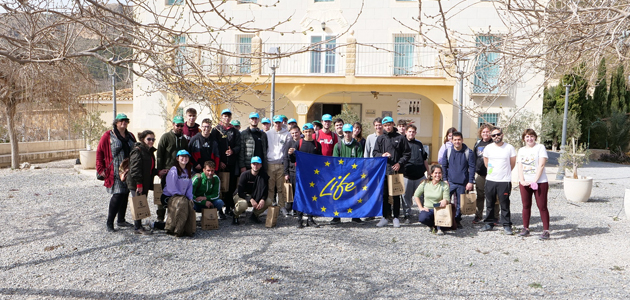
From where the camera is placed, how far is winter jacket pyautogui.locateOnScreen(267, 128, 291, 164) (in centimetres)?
886

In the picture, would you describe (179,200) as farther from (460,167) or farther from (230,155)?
(460,167)

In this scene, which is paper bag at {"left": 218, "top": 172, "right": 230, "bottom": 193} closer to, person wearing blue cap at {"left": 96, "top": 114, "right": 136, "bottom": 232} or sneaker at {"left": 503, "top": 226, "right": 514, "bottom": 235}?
person wearing blue cap at {"left": 96, "top": 114, "right": 136, "bottom": 232}

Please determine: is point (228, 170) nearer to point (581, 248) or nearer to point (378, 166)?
point (378, 166)

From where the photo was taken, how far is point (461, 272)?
18.8 feet

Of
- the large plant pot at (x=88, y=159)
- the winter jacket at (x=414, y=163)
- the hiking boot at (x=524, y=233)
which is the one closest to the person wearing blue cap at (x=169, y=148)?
the winter jacket at (x=414, y=163)

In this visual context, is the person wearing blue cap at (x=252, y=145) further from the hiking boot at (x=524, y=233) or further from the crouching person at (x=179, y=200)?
the hiking boot at (x=524, y=233)

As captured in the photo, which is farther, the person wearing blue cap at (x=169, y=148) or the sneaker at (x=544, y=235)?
the person wearing blue cap at (x=169, y=148)

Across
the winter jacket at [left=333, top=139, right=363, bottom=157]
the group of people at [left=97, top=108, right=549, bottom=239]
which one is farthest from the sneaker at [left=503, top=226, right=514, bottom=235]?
the winter jacket at [left=333, top=139, right=363, bottom=157]

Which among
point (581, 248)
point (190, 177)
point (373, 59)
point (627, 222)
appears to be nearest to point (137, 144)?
point (190, 177)

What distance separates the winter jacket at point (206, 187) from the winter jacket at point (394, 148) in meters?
2.82

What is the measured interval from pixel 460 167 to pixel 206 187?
4.21 metres

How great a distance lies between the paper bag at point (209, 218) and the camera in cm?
761

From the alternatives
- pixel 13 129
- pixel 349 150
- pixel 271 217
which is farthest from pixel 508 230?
pixel 13 129

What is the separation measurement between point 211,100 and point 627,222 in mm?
8070
